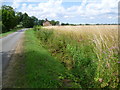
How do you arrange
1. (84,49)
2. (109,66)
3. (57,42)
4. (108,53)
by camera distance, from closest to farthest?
(109,66), (108,53), (84,49), (57,42)

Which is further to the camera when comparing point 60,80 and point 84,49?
point 84,49

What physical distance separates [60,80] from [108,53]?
1865 mm

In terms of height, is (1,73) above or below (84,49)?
below

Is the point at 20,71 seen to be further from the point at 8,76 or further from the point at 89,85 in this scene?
the point at 89,85

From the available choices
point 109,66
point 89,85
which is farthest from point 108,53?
point 89,85

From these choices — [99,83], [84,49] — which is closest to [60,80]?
[99,83]

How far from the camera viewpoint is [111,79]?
152 inches

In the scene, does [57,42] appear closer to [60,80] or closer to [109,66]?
[60,80]

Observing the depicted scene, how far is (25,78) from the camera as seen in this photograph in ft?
15.7

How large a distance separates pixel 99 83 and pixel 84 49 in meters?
2.55

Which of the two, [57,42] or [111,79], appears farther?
[57,42]

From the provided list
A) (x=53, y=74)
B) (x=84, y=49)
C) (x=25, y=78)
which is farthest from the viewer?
(x=84, y=49)

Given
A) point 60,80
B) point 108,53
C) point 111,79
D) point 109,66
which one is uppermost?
point 108,53

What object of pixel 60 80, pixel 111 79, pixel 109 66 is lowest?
pixel 60 80
